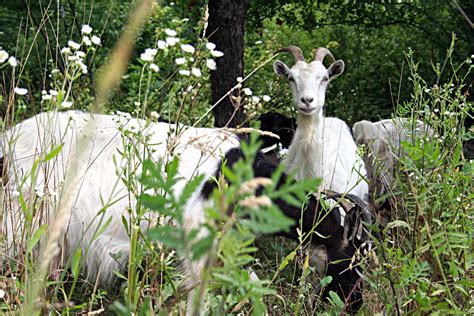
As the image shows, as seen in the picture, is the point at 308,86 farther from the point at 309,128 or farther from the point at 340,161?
the point at 340,161

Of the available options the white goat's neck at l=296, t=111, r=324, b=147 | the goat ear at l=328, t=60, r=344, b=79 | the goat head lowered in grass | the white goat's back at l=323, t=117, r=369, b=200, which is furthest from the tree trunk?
the white goat's neck at l=296, t=111, r=324, b=147

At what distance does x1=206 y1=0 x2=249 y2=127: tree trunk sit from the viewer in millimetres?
7281

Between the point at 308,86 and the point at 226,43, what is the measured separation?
4.06ft

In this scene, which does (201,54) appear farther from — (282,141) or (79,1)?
(79,1)

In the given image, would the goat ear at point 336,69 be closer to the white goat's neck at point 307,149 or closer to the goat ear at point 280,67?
the goat ear at point 280,67

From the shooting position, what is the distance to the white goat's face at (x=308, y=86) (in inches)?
244

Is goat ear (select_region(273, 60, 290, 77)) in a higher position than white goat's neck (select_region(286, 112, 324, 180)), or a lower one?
higher

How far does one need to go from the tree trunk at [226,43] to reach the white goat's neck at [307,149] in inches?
44.1

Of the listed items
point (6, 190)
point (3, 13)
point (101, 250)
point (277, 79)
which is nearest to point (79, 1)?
point (3, 13)

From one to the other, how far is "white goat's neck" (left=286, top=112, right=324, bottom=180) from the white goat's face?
0.27 feet

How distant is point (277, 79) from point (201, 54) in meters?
6.41

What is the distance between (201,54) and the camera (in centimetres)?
305

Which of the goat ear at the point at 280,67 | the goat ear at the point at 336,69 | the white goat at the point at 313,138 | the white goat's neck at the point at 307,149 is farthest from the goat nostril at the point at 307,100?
the goat ear at the point at 336,69

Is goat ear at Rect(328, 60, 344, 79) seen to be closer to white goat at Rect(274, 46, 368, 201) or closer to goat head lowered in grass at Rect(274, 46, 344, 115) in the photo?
white goat at Rect(274, 46, 368, 201)
